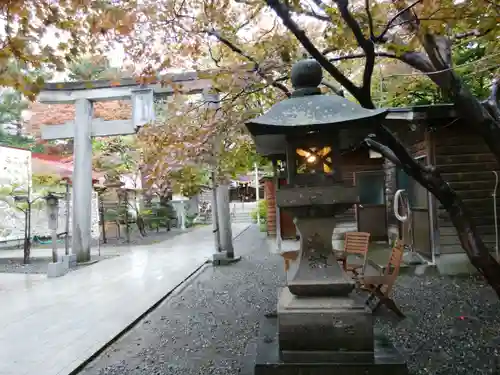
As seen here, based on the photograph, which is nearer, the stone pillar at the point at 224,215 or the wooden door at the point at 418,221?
the wooden door at the point at 418,221

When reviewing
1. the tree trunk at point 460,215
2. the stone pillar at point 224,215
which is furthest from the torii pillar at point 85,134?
the tree trunk at point 460,215

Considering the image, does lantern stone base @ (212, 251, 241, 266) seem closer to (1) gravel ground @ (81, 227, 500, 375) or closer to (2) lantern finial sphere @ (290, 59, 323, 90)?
(1) gravel ground @ (81, 227, 500, 375)

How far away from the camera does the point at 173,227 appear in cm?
2414

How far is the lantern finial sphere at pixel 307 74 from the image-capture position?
12.3 feet

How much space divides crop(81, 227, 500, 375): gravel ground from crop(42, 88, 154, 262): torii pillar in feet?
14.4

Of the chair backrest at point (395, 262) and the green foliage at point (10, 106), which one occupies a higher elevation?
the green foliage at point (10, 106)

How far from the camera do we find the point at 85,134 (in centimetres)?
1151

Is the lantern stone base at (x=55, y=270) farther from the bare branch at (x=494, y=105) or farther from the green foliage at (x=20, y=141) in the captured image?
the green foliage at (x=20, y=141)

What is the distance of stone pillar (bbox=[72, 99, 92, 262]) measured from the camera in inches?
439

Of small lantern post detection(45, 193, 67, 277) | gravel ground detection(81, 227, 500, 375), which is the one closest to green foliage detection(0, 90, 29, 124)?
small lantern post detection(45, 193, 67, 277)

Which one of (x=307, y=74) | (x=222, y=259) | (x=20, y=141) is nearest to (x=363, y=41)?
(x=307, y=74)

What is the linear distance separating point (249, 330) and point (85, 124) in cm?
834

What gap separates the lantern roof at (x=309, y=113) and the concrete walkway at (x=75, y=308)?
3.26 m

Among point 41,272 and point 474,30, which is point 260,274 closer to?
point 41,272
